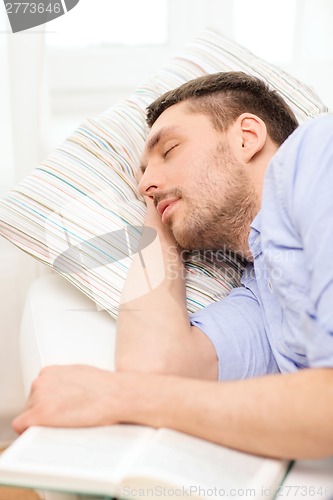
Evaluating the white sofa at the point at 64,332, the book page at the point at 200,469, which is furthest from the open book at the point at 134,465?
the white sofa at the point at 64,332

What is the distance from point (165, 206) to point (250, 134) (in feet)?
0.75

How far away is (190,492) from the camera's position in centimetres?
76

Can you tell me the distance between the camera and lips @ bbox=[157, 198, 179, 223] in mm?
1243

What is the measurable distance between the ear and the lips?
0.54 ft

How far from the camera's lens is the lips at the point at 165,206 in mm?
1243

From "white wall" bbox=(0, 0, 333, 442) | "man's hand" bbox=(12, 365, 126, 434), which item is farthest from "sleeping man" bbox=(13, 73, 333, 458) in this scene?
"white wall" bbox=(0, 0, 333, 442)

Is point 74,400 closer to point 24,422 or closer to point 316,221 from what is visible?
point 24,422

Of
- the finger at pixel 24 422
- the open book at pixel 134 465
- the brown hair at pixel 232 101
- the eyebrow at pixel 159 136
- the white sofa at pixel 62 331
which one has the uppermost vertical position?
the brown hair at pixel 232 101

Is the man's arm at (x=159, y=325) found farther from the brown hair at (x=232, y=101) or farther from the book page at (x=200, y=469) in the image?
the brown hair at (x=232, y=101)

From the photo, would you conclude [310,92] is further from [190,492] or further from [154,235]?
[190,492]

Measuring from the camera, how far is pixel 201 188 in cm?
122

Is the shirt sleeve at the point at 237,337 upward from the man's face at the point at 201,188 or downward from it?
downward

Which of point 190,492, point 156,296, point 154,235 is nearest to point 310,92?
point 154,235

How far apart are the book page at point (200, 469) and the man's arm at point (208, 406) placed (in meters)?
0.02
